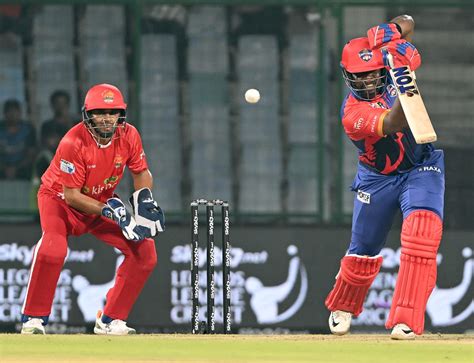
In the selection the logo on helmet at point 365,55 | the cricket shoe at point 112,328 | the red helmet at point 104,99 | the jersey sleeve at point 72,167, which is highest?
the logo on helmet at point 365,55

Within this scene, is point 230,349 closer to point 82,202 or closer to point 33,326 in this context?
point 82,202

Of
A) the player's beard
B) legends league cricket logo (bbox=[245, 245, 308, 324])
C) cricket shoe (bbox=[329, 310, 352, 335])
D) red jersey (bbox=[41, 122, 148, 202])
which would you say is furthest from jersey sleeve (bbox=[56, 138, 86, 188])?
legends league cricket logo (bbox=[245, 245, 308, 324])

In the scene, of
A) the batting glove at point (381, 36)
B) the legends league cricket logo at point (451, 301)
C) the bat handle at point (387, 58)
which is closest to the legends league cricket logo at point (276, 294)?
the legends league cricket logo at point (451, 301)

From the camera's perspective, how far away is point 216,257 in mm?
15359

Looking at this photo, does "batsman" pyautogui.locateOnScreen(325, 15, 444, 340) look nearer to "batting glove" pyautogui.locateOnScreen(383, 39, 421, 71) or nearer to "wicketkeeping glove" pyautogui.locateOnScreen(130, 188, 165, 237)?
"batting glove" pyautogui.locateOnScreen(383, 39, 421, 71)

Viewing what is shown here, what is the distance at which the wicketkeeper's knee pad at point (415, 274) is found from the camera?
35.7ft

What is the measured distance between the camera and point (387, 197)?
11.5 m

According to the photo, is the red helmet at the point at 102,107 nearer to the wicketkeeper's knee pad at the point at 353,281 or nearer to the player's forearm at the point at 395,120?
the wicketkeeper's knee pad at the point at 353,281

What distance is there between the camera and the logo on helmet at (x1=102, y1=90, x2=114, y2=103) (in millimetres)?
11953

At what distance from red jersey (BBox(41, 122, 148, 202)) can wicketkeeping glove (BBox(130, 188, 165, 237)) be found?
0.16m

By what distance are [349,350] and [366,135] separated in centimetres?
143

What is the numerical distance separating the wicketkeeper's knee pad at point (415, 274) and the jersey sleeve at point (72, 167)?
219 centimetres

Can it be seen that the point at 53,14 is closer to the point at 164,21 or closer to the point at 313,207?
the point at 164,21

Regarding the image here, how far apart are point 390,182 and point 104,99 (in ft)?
6.36
